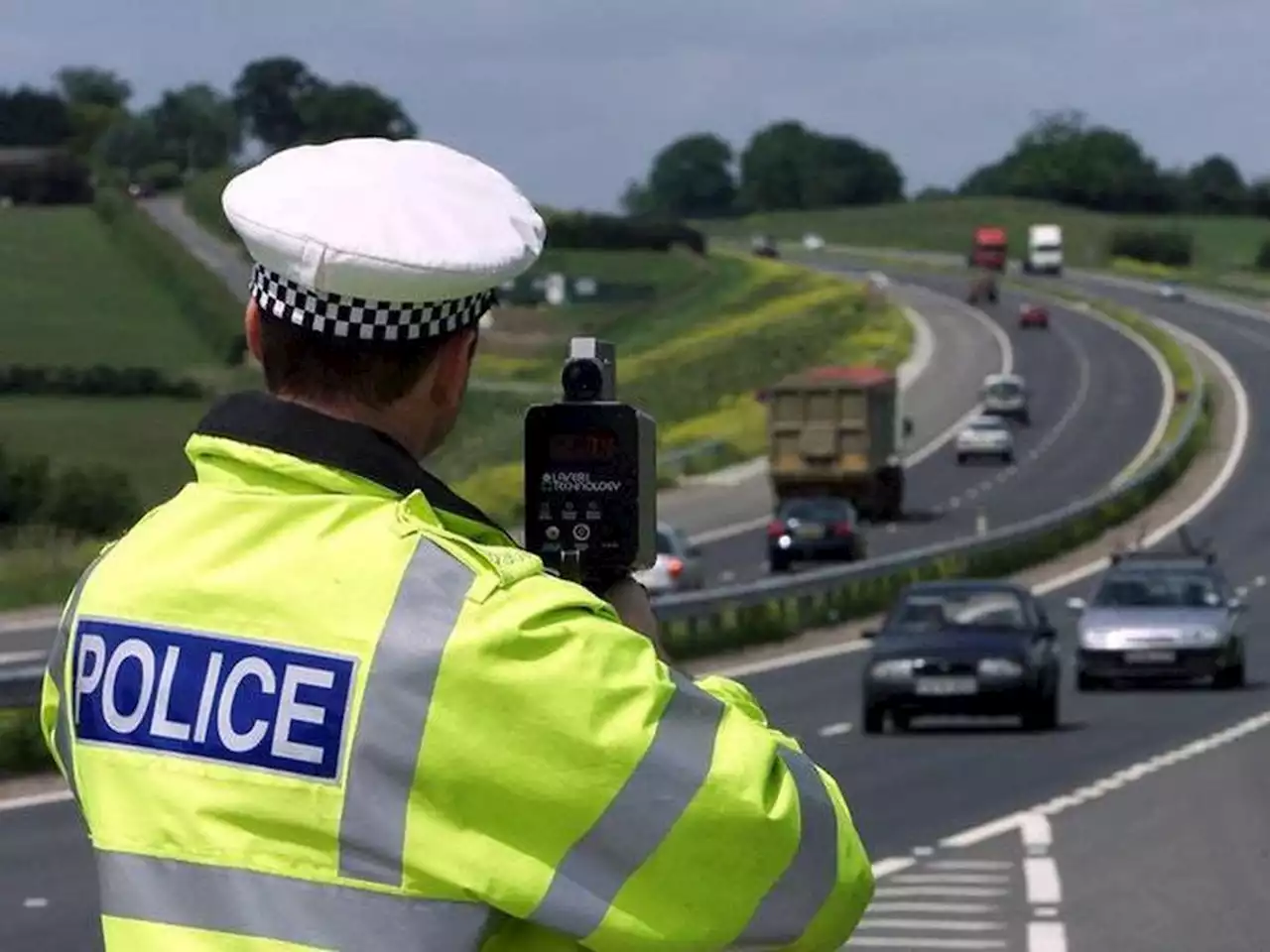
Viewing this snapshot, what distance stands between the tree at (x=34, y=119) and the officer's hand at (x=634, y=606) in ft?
68.3

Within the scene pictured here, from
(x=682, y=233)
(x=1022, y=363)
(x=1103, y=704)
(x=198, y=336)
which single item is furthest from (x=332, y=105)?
(x=682, y=233)

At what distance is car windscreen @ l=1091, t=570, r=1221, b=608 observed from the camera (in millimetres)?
32906

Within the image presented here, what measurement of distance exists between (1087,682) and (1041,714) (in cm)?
614

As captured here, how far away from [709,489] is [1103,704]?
43622 mm

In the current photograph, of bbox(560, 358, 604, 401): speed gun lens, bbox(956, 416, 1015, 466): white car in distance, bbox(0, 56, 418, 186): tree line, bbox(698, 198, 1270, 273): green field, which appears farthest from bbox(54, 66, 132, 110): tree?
bbox(698, 198, 1270, 273): green field

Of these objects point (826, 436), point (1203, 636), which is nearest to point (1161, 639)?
point (1203, 636)

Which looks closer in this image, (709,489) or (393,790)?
(393,790)

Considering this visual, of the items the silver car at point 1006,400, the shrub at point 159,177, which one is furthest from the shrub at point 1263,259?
the shrub at point 159,177

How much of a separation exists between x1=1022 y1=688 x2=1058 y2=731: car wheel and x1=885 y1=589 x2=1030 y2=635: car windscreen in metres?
0.98

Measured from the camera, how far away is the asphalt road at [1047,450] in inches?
2544

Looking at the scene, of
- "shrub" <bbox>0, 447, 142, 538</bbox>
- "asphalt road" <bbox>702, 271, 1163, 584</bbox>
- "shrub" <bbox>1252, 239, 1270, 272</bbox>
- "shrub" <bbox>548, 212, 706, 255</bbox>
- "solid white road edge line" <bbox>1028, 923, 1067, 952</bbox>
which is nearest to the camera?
"solid white road edge line" <bbox>1028, 923, 1067, 952</bbox>

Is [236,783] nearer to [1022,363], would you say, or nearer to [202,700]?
[202,700]

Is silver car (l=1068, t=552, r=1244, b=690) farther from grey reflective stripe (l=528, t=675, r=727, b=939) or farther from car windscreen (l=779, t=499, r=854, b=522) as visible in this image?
grey reflective stripe (l=528, t=675, r=727, b=939)

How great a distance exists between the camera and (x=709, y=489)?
73625 millimetres
